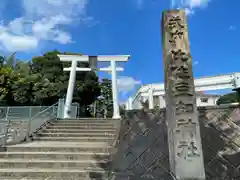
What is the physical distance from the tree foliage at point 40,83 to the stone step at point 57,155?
42.5 feet

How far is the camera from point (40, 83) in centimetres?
1780

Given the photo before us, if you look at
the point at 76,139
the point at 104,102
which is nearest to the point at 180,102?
the point at 76,139

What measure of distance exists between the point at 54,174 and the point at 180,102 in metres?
2.94

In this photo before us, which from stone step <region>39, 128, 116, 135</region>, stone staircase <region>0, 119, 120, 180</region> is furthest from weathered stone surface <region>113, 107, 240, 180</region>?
stone step <region>39, 128, 116, 135</region>

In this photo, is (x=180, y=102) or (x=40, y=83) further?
(x=40, y=83)

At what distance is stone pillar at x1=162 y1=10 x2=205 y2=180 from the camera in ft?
8.82

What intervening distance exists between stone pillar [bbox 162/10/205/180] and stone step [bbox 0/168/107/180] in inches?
63.9

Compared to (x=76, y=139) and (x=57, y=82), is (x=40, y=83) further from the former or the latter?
(x=76, y=139)

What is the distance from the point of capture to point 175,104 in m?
2.86

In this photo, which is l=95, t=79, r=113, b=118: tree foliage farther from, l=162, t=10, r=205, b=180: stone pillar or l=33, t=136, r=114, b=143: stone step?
l=162, t=10, r=205, b=180: stone pillar

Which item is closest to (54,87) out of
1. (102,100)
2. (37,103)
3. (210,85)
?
(37,103)

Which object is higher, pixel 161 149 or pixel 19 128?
pixel 19 128

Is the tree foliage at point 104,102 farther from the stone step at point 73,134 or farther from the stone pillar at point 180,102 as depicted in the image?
the stone pillar at point 180,102

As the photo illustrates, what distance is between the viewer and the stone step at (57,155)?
183 inches
